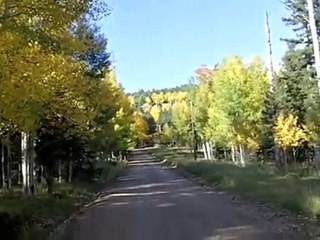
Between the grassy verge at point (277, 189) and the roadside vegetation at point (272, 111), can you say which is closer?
the grassy verge at point (277, 189)

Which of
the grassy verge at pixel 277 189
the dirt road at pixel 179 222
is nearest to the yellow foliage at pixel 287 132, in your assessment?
the grassy verge at pixel 277 189

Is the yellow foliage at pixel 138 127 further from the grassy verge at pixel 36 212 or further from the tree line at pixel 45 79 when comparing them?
the grassy verge at pixel 36 212

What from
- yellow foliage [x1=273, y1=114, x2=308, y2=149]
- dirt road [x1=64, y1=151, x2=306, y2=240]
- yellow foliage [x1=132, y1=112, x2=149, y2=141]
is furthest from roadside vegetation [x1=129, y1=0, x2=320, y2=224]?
yellow foliage [x1=132, y1=112, x2=149, y2=141]

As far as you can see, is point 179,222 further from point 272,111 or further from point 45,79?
point 272,111

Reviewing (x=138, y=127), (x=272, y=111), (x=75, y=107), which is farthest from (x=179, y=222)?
(x=138, y=127)

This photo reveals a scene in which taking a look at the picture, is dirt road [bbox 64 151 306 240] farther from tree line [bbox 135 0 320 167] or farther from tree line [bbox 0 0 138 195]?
tree line [bbox 135 0 320 167]

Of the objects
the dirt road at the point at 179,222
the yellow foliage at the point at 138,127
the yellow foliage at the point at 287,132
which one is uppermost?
the yellow foliage at the point at 138,127

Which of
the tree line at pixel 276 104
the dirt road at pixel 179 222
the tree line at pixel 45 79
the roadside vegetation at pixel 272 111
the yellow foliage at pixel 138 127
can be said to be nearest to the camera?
the tree line at pixel 45 79

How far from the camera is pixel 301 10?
147ft

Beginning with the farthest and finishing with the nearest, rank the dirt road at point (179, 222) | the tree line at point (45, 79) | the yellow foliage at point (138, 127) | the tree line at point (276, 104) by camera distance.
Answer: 1. the yellow foliage at point (138, 127)
2. the tree line at point (276, 104)
3. the dirt road at point (179, 222)
4. the tree line at point (45, 79)

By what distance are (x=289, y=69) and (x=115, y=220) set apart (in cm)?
3304

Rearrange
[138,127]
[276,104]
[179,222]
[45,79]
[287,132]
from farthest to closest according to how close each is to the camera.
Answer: [138,127] < [276,104] < [287,132] < [179,222] < [45,79]

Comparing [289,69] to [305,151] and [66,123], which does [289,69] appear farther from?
[66,123]

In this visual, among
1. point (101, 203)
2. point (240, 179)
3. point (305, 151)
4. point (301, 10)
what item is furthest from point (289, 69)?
point (101, 203)
